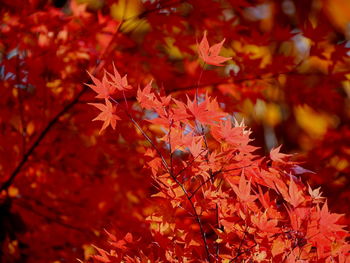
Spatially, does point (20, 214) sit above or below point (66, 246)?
above

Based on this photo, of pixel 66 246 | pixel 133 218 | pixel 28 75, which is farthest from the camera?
pixel 66 246

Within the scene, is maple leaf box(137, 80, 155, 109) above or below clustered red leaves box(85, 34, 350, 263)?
above

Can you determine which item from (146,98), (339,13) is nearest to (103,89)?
(146,98)

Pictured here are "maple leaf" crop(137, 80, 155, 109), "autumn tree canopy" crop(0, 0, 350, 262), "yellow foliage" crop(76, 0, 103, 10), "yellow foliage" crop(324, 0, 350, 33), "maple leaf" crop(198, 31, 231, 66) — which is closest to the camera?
"maple leaf" crop(137, 80, 155, 109)

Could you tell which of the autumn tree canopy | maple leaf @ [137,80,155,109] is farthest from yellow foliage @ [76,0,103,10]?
maple leaf @ [137,80,155,109]

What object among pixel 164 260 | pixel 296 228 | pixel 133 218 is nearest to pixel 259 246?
pixel 296 228

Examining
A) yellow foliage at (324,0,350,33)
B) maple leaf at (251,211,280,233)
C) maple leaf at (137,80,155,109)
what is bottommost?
yellow foliage at (324,0,350,33)

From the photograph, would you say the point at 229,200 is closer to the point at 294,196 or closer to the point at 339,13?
the point at 294,196

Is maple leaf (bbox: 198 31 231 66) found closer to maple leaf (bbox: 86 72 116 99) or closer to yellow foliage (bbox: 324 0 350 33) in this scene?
maple leaf (bbox: 86 72 116 99)

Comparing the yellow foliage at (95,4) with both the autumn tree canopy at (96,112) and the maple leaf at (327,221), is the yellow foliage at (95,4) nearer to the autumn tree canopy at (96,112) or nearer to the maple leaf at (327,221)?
the autumn tree canopy at (96,112)

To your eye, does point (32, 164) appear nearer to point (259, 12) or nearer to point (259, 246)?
point (259, 246)

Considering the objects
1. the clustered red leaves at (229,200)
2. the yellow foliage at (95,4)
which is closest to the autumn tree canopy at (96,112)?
the clustered red leaves at (229,200)

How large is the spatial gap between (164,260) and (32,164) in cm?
216

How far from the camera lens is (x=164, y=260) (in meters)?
1.51
